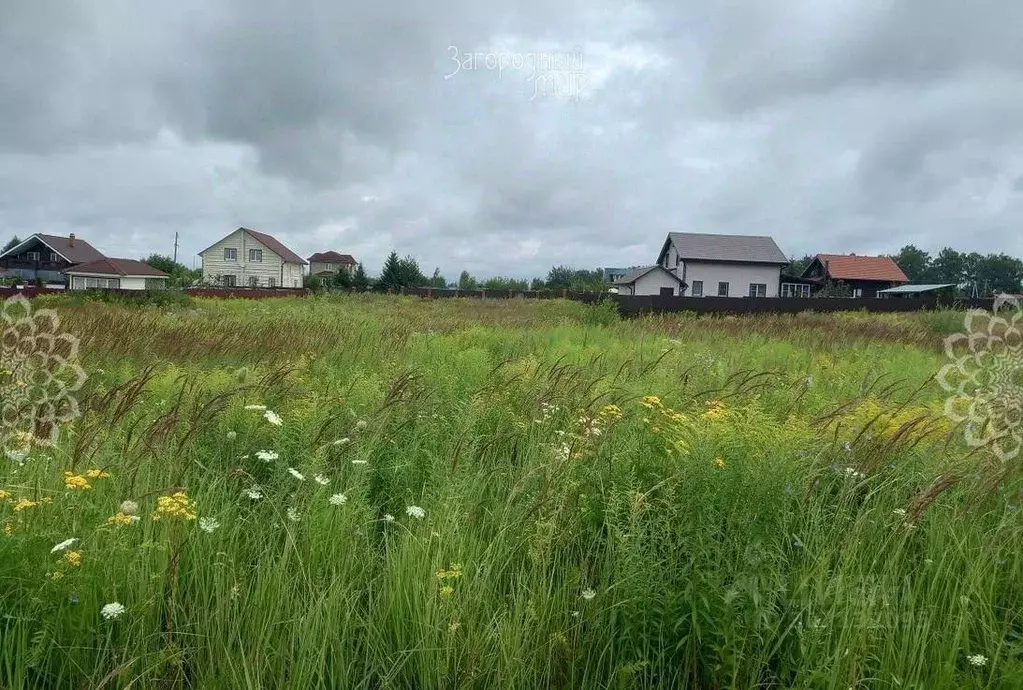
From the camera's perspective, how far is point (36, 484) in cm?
253

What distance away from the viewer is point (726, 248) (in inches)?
2050

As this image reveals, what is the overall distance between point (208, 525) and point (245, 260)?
7404cm

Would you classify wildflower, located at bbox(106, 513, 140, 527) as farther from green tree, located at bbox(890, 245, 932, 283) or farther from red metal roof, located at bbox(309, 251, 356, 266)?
green tree, located at bbox(890, 245, 932, 283)

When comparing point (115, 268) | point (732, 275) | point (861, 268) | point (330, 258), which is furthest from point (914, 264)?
point (115, 268)

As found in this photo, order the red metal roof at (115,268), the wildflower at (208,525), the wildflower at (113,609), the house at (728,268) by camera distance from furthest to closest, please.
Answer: the red metal roof at (115,268) → the house at (728,268) → the wildflower at (208,525) → the wildflower at (113,609)

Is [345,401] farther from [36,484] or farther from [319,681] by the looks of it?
[319,681]

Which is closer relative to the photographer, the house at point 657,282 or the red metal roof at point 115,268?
the house at point 657,282

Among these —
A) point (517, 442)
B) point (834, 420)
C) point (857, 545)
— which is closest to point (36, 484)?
point (517, 442)

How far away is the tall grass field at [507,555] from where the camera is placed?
1797 mm

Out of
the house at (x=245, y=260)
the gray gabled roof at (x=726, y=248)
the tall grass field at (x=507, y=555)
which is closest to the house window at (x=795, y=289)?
the gray gabled roof at (x=726, y=248)

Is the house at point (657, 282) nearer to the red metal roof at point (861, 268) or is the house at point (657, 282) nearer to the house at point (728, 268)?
the house at point (728, 268)

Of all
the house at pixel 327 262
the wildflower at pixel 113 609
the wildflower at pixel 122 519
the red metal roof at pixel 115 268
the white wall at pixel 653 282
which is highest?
the house at pixel 327 262

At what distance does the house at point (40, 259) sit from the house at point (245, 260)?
1232cm

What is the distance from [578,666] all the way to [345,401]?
2.61 meters
